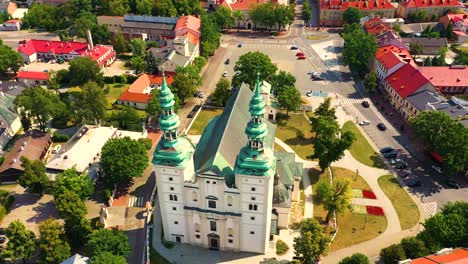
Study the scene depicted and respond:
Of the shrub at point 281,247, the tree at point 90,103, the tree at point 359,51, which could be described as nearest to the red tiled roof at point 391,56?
→ the tree at point 359,51

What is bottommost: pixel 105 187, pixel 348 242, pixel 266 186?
pixel 348 242

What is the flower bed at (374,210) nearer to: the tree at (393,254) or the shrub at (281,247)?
the tree at (393,254)

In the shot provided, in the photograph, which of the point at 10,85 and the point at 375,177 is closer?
the point at 375,177

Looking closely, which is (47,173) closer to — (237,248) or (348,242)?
(237,248)

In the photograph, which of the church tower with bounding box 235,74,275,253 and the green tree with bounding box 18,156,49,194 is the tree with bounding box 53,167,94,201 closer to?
the green tree with bounding box 18,156,49,194

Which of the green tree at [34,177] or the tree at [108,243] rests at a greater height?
the green tree at [34,177]

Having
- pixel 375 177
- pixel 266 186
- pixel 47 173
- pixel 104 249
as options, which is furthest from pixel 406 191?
pixel 47 173

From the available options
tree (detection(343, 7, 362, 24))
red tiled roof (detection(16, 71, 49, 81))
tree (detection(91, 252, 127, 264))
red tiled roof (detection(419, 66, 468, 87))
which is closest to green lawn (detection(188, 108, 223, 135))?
tree (detection(91, 252, 127, 264))
